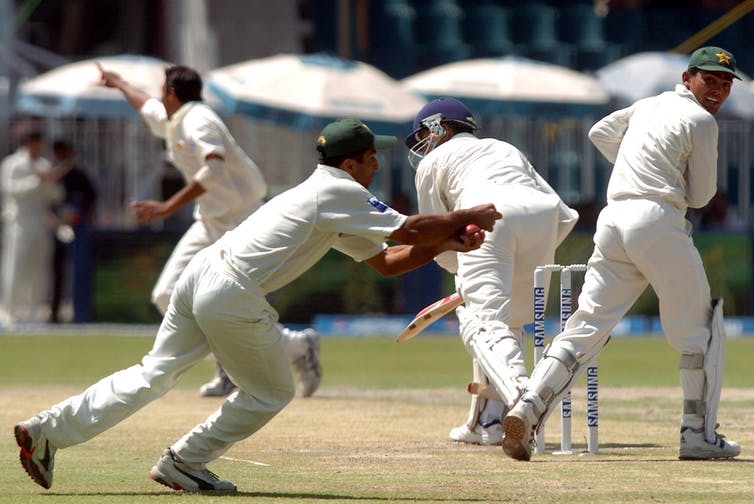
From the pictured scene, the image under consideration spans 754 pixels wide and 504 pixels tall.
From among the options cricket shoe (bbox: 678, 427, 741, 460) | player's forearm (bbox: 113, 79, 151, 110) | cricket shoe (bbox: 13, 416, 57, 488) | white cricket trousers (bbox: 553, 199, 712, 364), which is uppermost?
player's forearm (bbox: 113, 79, 151, 110)

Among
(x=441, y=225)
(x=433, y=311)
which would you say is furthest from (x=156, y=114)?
(x=441, y=225)

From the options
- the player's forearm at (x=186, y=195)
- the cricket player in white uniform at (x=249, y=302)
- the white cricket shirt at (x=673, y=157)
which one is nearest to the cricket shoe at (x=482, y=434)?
the white cricket shirt at (x=673, y=157)

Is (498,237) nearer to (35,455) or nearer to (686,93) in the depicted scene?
(686,93)

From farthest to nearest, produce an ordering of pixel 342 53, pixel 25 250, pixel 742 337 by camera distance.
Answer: pixel 342 53 < pixel 25 250 < pixel 742 337

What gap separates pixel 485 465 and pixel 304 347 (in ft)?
13.6

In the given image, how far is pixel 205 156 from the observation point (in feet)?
42.3

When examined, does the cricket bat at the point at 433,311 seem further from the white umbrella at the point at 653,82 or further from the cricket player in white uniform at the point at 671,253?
the white umbrella at the point at 653,82

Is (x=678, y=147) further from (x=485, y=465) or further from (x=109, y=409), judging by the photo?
(x=109, y=409)

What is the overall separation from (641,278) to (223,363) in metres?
2.49

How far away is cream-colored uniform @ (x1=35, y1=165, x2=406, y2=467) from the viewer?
8.21 m

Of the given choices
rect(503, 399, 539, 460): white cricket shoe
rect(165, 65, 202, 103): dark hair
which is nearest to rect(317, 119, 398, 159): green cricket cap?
rect(503, 399, 539, 460): white cricket shoe

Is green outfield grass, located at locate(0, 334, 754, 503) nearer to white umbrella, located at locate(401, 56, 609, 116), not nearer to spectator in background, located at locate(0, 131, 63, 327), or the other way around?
spectator in background, located at locate(0, 131, 63, 327)

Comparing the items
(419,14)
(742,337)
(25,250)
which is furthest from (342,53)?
(742,337)

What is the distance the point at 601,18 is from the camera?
32.2m
